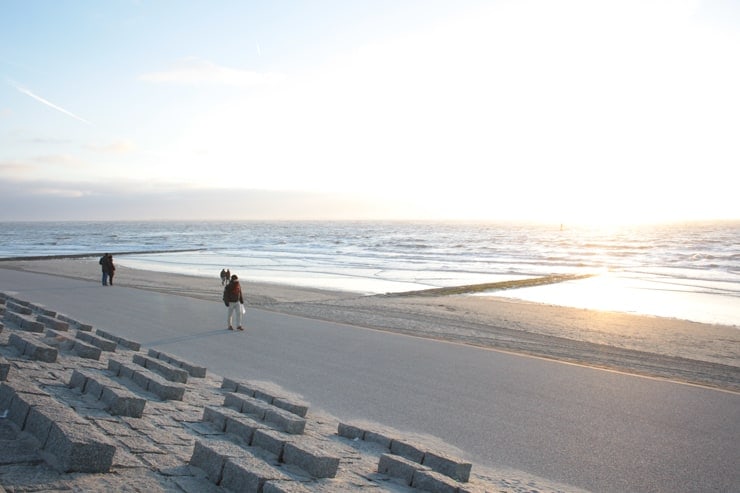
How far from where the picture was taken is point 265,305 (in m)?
21.9

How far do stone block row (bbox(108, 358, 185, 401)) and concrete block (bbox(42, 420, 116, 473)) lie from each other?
8.12 feet

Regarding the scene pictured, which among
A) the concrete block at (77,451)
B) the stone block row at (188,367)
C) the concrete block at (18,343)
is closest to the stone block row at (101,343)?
the stone block row at (188,367)

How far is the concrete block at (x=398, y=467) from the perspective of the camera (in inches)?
207

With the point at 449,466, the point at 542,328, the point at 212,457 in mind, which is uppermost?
the point at 212,457

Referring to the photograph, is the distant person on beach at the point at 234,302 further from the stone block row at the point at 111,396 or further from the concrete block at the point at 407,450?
the concrete block at the point at 407,450

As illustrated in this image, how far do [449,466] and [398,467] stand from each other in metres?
0.51

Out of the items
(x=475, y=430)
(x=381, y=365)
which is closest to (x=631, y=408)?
(x=475, y=430)

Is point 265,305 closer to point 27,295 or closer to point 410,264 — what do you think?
point 27,295

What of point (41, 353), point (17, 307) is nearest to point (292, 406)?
point (41, 353)

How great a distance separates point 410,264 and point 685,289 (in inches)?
869

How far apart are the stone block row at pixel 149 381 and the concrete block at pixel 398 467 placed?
2692 millimetres

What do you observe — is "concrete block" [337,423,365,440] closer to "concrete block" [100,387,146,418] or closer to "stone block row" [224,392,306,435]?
"stone block row" [224,392,306,435]

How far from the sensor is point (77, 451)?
4.13 metres

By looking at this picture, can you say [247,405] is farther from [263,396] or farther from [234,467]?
[234,467]
